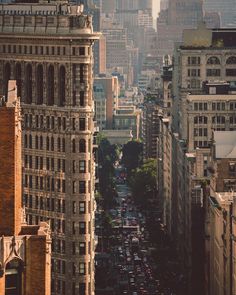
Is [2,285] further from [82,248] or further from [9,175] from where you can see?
[82,248]

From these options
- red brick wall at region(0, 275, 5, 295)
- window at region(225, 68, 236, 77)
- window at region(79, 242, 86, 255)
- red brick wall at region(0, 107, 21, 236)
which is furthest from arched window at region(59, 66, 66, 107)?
window at region(225, 68, 236, 77)

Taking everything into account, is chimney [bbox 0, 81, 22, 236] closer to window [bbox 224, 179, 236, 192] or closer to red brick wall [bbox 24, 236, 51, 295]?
red brick wall [bbox 24, 236, 51, 295]

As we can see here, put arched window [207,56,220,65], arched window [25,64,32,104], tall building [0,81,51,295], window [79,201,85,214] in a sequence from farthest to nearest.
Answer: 1. arched window [207,56,220,65]
2. arched window [25,64,32,104]
3. window [79,201,85,214]
4. tall building [0,81,51,295]

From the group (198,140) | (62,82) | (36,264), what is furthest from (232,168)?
(36,264)

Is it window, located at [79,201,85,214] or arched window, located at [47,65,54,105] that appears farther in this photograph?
arched window, located at [47,65,54,105]

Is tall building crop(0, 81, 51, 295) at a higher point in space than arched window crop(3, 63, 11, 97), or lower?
lower

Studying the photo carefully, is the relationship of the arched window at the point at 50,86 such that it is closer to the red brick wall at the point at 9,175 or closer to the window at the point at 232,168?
the window at the point at 232,168

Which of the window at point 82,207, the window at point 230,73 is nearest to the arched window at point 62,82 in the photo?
the window at point 82,207
